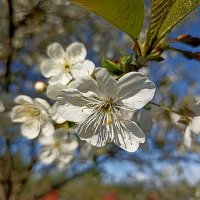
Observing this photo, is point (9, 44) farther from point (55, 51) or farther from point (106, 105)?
point (106, 105)

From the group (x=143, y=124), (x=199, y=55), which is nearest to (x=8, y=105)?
(x=143, y=124)

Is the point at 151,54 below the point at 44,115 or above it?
above

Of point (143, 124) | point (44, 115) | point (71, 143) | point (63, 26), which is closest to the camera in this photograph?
point (143, 124)

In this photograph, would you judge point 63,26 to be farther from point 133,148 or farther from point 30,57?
point 133,148

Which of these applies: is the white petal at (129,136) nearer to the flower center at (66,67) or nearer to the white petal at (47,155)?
the flower center at (66,67)

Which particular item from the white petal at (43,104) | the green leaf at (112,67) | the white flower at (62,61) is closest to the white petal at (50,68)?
the white flower at (62,61)
